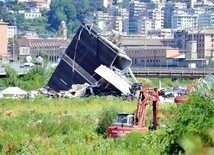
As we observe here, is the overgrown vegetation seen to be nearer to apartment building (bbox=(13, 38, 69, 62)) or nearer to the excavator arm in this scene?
the excavator arm

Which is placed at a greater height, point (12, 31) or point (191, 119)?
point (191, 119)

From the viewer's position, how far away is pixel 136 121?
73.7 ft

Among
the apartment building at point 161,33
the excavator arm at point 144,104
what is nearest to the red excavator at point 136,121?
the excavator arm at point 144,104

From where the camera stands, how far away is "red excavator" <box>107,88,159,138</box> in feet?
66.9

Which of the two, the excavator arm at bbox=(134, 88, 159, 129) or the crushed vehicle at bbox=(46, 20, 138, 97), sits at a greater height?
the excavator arm at bbox=(134, 88, 159, 129)

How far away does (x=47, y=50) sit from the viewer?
15325 centimetres

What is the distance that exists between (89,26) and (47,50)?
340 feet

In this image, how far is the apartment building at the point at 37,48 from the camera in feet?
492

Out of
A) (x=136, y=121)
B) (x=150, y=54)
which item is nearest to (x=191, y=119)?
(x=136, y=121)

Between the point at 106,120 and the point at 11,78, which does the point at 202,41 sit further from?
the point at 106,120

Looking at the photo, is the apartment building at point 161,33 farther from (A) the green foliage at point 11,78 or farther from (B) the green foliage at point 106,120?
(B) the green foliage at point 106,120

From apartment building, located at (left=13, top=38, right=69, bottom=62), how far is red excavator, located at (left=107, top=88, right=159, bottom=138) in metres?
124

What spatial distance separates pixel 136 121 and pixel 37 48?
433ft

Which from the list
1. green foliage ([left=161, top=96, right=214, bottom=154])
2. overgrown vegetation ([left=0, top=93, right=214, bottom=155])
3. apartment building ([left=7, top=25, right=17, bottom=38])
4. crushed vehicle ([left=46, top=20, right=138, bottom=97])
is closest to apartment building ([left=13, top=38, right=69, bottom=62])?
apartment building ([left=7, top=25, right=17, bottom=38])
